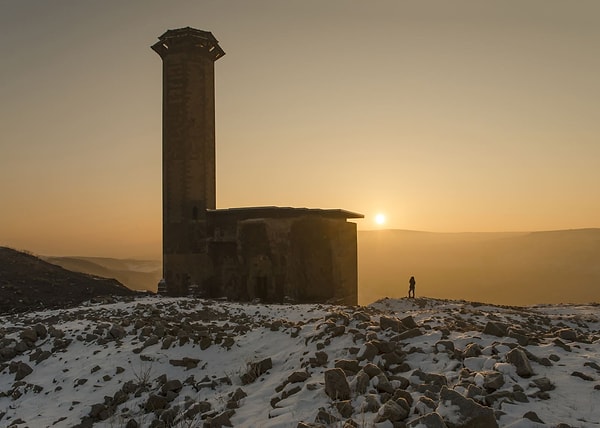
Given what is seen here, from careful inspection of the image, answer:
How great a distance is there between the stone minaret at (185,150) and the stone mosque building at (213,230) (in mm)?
57

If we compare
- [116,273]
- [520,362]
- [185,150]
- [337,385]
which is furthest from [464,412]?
[116,273]

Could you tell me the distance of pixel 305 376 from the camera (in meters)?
6.54

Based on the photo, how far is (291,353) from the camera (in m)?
7.86

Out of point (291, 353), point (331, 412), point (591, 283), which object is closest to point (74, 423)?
point (291, 353)

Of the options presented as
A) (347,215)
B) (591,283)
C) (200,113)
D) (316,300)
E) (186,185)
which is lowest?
(591,283)

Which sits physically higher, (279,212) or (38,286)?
(279,212)

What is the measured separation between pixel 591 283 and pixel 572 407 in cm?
9779

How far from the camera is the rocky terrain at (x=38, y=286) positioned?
20672 mm

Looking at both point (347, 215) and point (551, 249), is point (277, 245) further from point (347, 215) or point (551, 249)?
point (551, 249)

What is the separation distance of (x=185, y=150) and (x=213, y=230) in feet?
17.0

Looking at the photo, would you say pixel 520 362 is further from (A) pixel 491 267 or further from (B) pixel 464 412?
(A) pixel 491 267

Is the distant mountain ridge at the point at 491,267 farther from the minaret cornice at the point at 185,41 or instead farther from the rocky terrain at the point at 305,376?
the rocky terrain at the point at 305,376

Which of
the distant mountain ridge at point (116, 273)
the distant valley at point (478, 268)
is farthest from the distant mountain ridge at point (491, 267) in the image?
the distant mountain ridge at point (116, 273)

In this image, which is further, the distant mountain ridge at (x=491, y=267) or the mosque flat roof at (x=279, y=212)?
the distant mountain ridge at (x=491, y=267)
